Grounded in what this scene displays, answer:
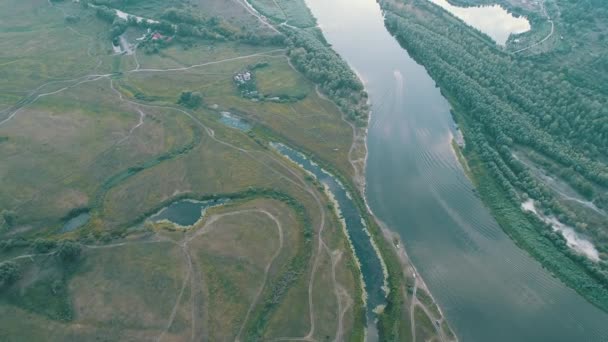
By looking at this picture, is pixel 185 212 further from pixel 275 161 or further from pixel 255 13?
pixel 255 13

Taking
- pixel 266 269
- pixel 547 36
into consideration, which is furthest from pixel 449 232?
pixel 547 36

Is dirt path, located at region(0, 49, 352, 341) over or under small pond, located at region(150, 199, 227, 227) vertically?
over

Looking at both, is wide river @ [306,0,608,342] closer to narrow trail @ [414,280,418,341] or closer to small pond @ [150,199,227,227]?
narrow trail @ [414,280,418,341]

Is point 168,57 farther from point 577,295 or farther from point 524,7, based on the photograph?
point 524,7

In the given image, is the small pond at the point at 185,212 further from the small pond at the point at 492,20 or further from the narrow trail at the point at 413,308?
the small pond at the point at 492,20

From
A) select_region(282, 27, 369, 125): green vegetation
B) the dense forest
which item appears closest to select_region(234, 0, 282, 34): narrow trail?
select_region(282, 27, 369, 125): green vegetation

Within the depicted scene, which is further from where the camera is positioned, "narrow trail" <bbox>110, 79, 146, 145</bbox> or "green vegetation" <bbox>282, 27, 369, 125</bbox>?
"green vegetation" <bbox>282, 27, 369, 125</bbox>
